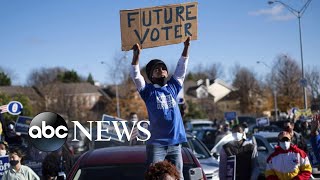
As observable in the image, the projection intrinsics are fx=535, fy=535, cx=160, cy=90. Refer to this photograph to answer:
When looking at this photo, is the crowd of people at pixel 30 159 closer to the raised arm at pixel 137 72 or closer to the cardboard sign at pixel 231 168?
the raised arm at pixel 137 72

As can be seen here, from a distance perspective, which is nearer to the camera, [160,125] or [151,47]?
[160,125]

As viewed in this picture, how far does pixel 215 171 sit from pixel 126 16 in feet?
→ 19.5

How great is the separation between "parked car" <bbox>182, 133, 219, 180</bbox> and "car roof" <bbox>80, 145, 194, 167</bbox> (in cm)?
458

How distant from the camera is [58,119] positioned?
623 cm

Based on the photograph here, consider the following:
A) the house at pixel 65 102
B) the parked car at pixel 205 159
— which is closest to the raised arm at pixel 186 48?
the parked car at pixel 205 159

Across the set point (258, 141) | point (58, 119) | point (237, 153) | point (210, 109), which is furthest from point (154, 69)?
point (210, 109)

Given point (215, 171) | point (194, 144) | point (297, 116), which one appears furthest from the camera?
point (297, 116)

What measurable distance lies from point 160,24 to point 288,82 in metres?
57.9

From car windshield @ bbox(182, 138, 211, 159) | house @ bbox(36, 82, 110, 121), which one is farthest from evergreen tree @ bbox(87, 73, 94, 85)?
car windshield @ bbox(182, 138, 211, 159)

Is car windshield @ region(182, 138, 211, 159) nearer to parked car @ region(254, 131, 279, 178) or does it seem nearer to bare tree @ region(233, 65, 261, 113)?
parked car @ region(254, 131, 279, 178)

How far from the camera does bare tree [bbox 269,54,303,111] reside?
6039cm

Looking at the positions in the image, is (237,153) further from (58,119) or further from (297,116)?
(297,116)

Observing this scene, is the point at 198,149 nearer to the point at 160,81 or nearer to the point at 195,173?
the point at 195,173

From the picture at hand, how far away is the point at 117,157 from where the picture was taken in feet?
18.7
